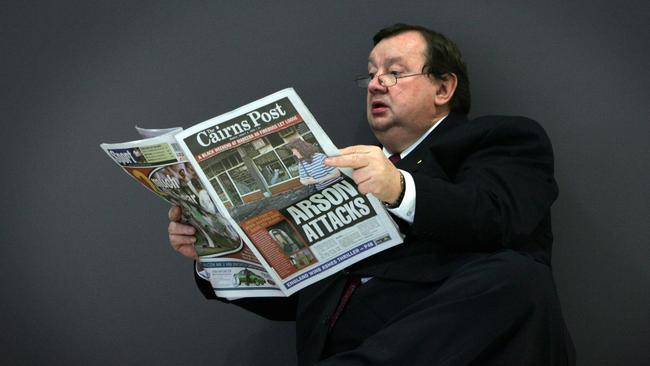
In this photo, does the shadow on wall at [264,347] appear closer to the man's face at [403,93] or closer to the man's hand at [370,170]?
the man's face at [403,93]

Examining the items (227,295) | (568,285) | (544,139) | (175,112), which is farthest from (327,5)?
(568,285)

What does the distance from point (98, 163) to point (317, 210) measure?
75 centimetres

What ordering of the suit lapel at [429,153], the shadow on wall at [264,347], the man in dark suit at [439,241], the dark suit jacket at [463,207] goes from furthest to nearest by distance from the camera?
the shadow on wall at [264,347] < the suit lapel at [429,153] < the dark suit jacket at [463,207] < the man in dark suit at [439,241]

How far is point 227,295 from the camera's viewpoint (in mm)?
1448

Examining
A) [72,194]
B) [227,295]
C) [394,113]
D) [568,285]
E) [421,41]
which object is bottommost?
[568,285]

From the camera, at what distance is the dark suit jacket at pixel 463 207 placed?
1156 millimetres

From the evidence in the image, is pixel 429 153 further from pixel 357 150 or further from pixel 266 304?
pixel 266 304

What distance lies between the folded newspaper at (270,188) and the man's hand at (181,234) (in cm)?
7

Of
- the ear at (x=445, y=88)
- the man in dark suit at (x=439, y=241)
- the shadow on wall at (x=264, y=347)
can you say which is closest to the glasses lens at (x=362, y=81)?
the man in dark suit at (x=439, y=241)

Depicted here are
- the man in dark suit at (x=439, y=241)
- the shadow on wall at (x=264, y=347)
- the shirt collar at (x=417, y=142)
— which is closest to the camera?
the man in dark suit at (x=439, y=241)

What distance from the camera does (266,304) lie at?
155 cm

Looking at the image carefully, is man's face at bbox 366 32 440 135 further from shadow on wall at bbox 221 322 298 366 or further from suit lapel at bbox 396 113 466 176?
shadow on wall at bbox 221 322 298 366

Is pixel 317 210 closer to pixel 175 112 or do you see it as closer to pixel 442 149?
pixel 442 149

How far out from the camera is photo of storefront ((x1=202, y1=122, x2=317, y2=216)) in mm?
1143
